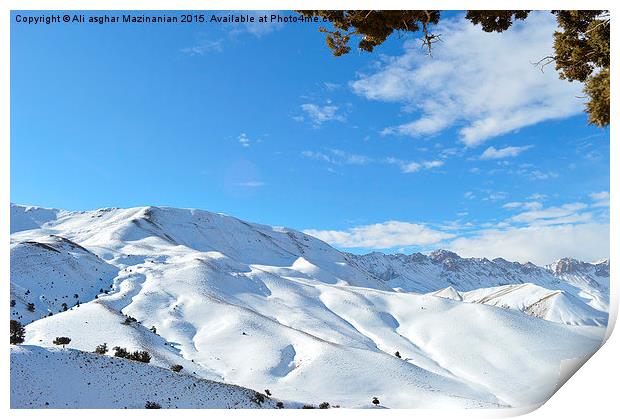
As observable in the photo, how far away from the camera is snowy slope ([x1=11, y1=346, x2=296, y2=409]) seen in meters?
15.5

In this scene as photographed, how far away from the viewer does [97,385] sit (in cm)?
1778

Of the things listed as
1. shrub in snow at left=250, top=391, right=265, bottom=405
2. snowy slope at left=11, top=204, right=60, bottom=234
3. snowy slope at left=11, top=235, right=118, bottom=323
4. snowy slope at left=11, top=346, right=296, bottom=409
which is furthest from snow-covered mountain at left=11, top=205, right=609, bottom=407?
snowy slope at left=11, top=204, right=60, bottom=234

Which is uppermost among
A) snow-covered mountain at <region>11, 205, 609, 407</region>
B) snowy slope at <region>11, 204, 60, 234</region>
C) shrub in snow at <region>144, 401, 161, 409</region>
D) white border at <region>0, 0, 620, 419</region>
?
white border at <region>0, 0, 620, 419</region>

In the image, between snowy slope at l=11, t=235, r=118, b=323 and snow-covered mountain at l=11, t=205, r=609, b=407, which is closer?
snow-covered mountain at l=11, t=205, r=609, b=407

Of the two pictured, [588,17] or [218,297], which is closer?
[588,17]

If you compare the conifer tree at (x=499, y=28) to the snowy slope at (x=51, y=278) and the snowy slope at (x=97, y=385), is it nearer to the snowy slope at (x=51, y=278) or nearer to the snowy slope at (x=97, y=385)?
the snowy slope at (x=97, y=385)

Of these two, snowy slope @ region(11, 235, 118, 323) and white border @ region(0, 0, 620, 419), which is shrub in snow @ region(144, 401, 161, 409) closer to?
white border @ region(0, 0, 620, 419)

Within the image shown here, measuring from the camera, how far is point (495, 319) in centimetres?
6738

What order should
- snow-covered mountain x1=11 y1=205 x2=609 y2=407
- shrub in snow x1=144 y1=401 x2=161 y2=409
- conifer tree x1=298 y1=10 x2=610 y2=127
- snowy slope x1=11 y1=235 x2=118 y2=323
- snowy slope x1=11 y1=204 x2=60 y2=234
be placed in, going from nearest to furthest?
1. conifer tree x1=298 y1=10 x2=610 y2=127
2. shrub in snow x1=144 y1=401 x2=161 y2=409
3. snow-covered mountain x1=11 y1=205 x2=609 y2=407
4. snowy slope x1=11 y1=235 x2=118 y2=323
5. snowy slope x1=11 y1=204 x2=60 y2=234
